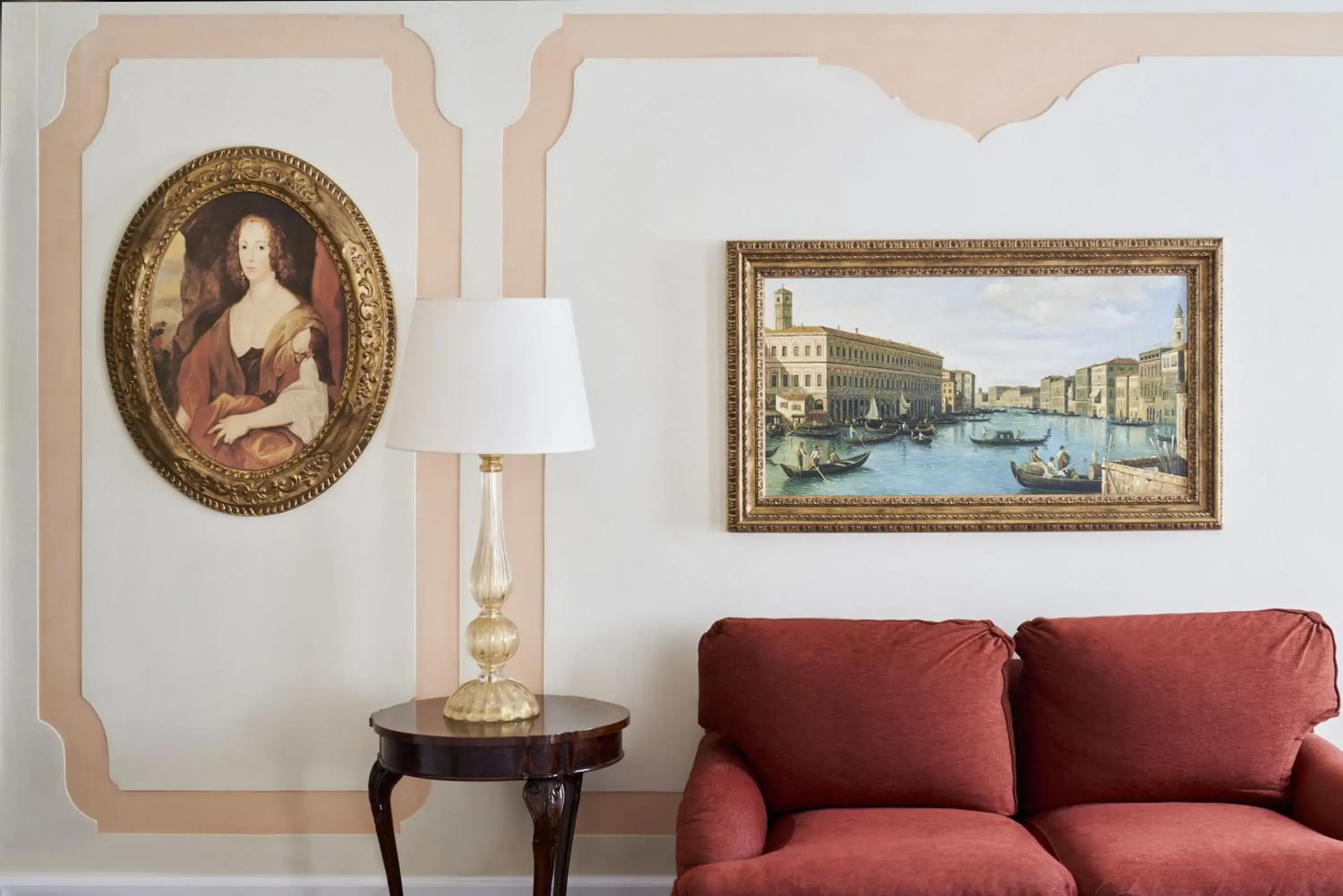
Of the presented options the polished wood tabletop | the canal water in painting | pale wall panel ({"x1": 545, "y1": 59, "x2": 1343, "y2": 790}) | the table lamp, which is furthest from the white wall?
the table lamp

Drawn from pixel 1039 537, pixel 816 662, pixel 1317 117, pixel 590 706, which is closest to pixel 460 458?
pixel 590 706

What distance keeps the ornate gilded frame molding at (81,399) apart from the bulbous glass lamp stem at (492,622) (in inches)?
13.5

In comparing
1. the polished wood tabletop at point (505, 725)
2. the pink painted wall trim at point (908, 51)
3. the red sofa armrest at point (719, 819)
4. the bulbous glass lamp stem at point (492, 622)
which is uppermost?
the pink painted wall trim at point (908, 51)

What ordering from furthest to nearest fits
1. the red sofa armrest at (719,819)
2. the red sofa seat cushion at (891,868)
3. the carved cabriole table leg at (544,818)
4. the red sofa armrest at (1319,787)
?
the carved cabriole table leg at (544,818), the red sofa armrest at (1319,787), the red sofa armrest at (719,819), the red sofa seat cushion at (891,868)

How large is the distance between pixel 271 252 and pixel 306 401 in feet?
1.36

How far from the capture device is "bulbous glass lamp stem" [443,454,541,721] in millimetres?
2779

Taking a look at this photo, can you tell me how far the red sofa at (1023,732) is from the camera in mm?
2561

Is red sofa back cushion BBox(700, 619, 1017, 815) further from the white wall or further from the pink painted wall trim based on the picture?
the pink painted wall trim

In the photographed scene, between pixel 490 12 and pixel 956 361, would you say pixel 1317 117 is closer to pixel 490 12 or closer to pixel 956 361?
pixel 956 361

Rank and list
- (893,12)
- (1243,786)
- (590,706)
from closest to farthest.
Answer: (1243,786)
(590,706)
(893,12)

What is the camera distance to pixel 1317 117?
309cm

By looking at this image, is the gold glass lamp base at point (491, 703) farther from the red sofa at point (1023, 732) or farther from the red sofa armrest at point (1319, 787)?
the red sofa armrest at point (1319, 787)

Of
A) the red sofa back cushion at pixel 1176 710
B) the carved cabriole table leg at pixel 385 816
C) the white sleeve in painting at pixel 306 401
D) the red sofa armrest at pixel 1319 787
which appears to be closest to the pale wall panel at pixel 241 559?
the white sleeve in painting at pixel 306 401

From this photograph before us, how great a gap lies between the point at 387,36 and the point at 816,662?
2015 millimetres
